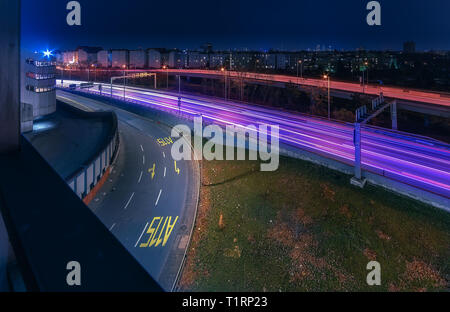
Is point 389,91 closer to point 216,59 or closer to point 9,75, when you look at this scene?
point 9,75

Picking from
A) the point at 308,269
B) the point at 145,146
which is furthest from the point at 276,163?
the point at 145,146

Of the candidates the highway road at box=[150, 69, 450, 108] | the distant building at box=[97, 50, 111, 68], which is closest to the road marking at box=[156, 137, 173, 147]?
the highway road at box=[150, 69, 450, 108]

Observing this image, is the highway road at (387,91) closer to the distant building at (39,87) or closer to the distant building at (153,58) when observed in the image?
the distant building at (39,87)

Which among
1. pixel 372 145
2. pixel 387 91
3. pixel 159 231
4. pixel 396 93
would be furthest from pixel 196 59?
pixel 159 231

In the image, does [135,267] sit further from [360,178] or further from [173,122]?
[173,122]

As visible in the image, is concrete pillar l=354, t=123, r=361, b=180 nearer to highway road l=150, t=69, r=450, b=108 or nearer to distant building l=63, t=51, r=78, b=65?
highway road l=150, t=69, r=450, b=108
